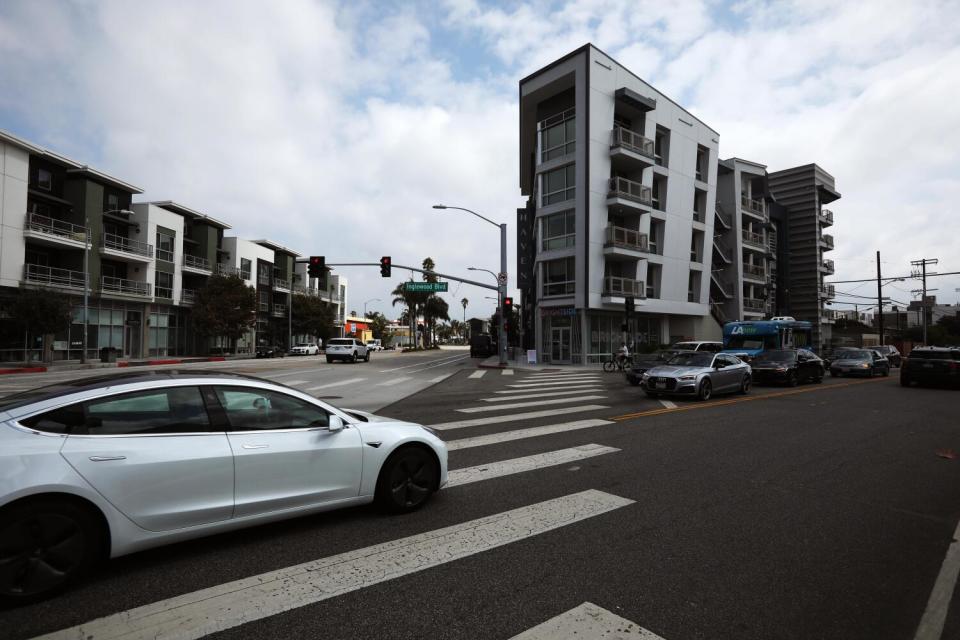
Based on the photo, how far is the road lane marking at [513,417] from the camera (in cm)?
934

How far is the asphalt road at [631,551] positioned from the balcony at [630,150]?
26845 millimetres

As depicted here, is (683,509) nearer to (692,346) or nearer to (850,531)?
(850,531)

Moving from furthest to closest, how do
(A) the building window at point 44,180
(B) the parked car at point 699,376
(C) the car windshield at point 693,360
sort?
(A) the building window at point 44,180 < (C) the car windshield at point 693,360 < (B) the parked car at point 699,376

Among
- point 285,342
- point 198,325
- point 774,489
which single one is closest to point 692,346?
point 774,489

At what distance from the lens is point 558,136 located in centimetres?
3338

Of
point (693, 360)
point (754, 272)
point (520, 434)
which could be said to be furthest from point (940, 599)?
point (754, 272)

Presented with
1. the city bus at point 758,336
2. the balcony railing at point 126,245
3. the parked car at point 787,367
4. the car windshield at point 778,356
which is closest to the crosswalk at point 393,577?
the parked car at point 787,367

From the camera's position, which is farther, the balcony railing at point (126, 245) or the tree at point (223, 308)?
the tree at point (223, 308)

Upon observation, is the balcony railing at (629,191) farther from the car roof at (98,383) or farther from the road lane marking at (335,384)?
the car roof at (98,383)

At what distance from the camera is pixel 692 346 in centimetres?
2017

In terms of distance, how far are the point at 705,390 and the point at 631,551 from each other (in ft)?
36.1

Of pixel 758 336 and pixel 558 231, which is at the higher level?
pixel 558 231

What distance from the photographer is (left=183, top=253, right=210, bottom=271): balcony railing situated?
4519 cm

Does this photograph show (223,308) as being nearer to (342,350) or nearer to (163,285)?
(163,285)
